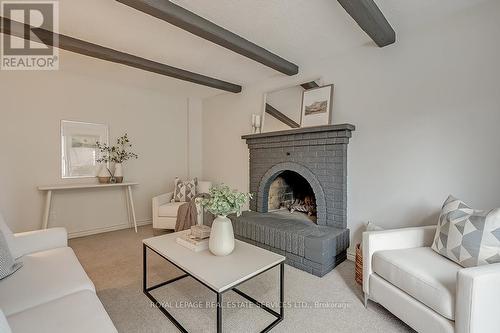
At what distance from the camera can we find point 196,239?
6.23ft

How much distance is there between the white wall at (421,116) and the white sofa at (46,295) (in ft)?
8.10

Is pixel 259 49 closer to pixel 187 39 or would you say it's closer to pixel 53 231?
pixel 187 39

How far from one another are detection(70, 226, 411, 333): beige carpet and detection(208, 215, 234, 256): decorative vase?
1.54 ft

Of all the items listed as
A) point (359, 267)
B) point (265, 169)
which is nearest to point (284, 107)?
point (265, 169)

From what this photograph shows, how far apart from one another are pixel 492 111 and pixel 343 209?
1.48m

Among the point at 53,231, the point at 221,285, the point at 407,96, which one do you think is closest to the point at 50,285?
the point at 53,231

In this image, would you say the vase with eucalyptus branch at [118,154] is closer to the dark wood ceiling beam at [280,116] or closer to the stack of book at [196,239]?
the stack of book at [196,239]

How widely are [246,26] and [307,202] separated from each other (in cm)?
237

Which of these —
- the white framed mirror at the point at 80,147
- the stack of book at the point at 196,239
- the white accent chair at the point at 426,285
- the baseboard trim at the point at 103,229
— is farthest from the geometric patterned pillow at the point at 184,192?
the white accent chair at the point at 426,285

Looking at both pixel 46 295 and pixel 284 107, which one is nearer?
pixel 46 295

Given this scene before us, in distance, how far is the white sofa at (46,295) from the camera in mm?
1023

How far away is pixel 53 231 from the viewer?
6.29 feet

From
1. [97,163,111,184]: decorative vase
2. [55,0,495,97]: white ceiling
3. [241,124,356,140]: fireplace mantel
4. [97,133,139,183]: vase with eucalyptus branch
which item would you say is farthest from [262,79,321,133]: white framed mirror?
[97,163,111,184]: decorative vase

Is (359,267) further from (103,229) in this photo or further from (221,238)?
(103,229)
